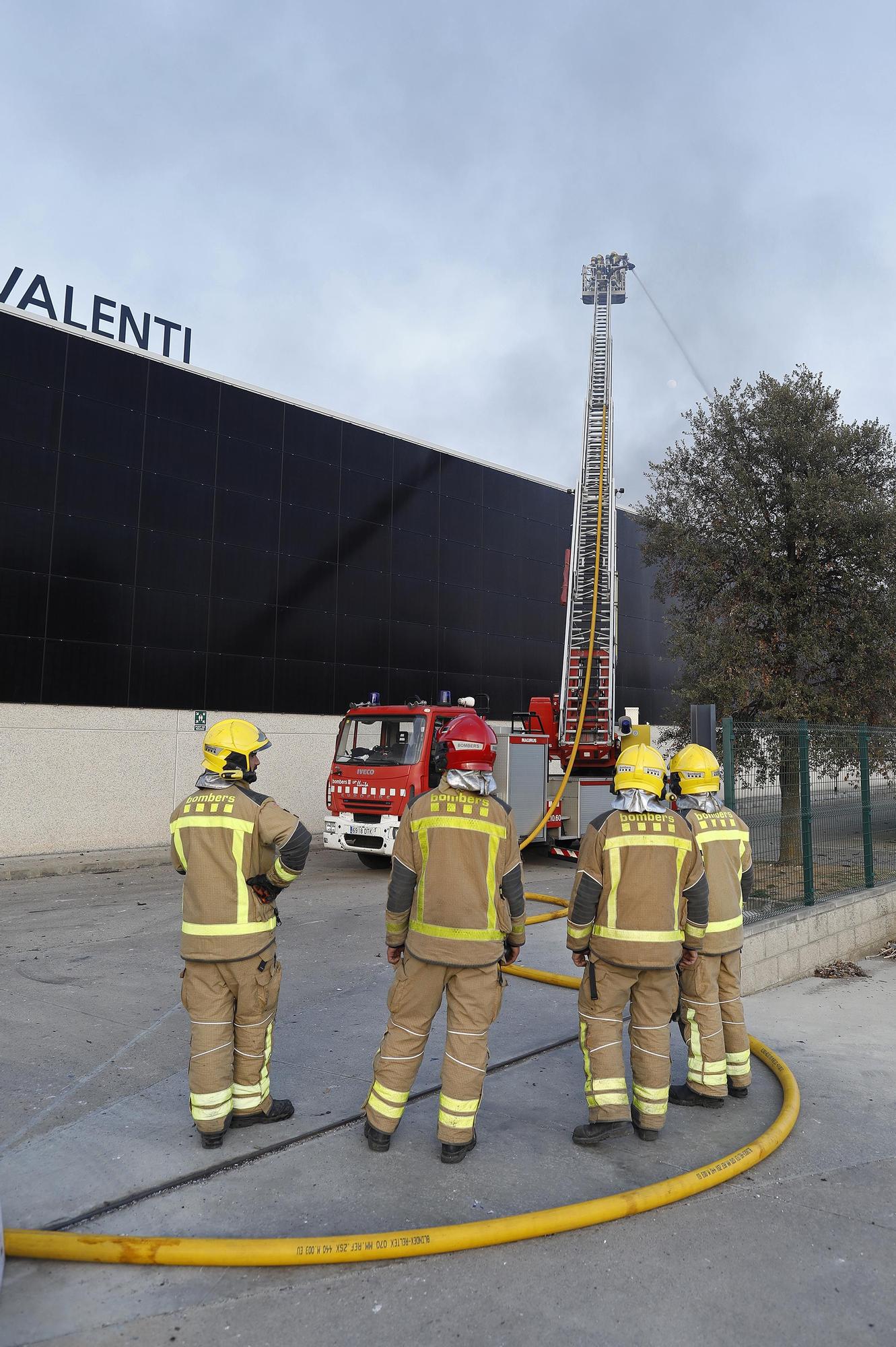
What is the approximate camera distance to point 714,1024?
4504mm

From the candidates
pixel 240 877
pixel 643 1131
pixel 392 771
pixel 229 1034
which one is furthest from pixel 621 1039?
pixel 392 771

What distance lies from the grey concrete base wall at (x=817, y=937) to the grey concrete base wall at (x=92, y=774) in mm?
9668

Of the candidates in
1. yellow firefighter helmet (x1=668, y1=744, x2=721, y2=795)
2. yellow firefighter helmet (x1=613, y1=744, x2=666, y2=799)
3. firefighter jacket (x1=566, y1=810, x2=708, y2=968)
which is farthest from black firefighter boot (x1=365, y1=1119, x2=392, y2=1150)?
yellow firefighter helmet (x1=668, y1=744, x2=721, y2=795)

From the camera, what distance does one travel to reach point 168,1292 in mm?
2777

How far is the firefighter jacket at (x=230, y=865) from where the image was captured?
12.5 ft

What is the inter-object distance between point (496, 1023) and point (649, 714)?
17.5 metres

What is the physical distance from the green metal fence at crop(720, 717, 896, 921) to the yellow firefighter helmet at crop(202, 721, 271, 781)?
4134 millimetres

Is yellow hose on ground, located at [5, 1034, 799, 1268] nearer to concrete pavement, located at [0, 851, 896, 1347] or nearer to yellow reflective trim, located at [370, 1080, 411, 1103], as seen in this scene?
concrete pavement, located at [0, 851, 896, 1347]

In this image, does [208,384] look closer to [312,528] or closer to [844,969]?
[312,528]

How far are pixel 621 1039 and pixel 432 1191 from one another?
105 centimetres

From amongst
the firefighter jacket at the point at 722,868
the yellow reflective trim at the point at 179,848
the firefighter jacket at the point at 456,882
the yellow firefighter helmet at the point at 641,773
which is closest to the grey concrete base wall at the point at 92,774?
the yellow reflective trim at the point at 179,848

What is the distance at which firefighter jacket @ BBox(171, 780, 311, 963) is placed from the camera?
3824 millimetres

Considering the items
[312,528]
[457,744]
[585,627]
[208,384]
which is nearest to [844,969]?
[457,744]

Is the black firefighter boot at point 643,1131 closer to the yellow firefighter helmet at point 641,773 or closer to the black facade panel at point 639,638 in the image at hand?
the yellow firefighter helmet at point 641,773
